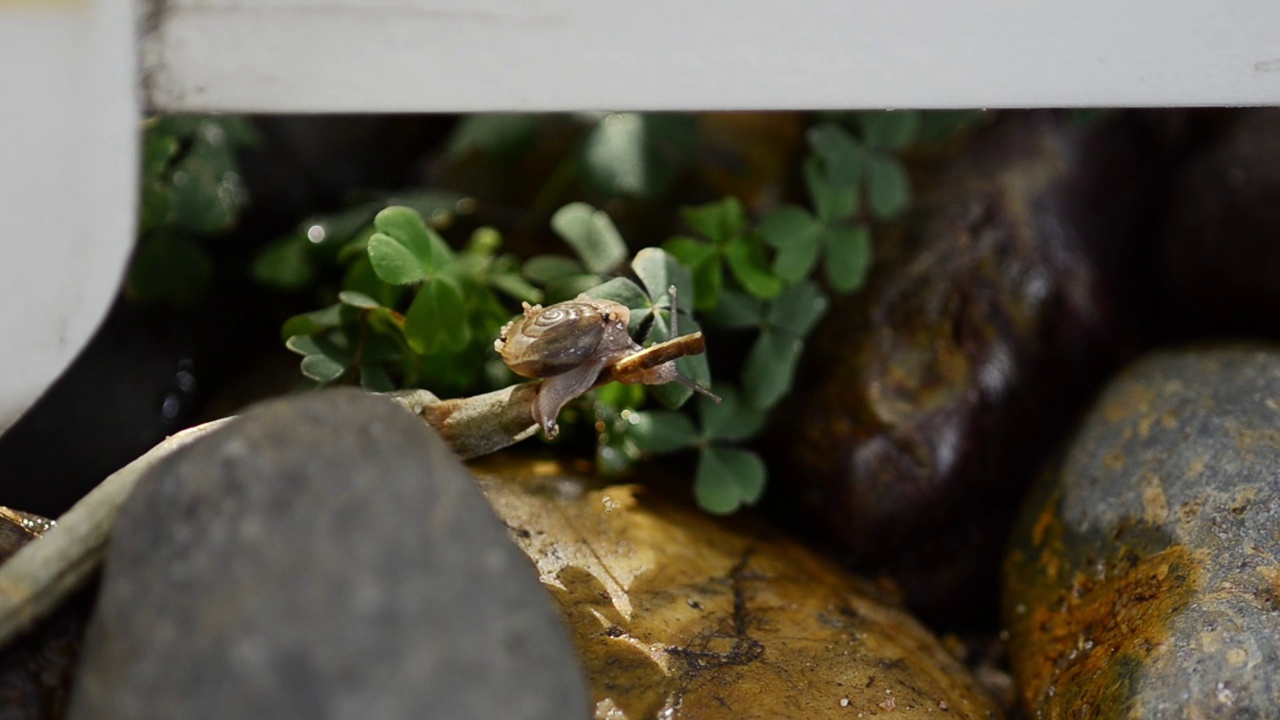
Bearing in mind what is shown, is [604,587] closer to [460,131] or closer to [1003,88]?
[1003,88]

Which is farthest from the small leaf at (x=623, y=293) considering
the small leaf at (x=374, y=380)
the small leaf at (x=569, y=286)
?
the small leaf at (x=374, y=380)

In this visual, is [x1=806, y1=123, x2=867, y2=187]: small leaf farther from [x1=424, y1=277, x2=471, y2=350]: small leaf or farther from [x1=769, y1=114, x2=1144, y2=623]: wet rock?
[x1=424, y1=277, x2=471, y2=350]: small leaf

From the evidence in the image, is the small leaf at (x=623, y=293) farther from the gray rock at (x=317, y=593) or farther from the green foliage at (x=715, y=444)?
the gray rock at (x=317, y=593)

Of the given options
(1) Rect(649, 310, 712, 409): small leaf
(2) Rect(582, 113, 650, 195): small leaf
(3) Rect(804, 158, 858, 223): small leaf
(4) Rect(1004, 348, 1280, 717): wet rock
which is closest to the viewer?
(4) Rect(1004, 348, 1280, 717): wet rock

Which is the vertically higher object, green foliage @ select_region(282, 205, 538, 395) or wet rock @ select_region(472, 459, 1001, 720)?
green foliage @ select_region(282, 205, 538, 395)

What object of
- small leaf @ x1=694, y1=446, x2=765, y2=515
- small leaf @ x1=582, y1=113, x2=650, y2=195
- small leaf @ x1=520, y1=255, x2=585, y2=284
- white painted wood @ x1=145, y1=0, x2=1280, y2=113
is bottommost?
small leaf @ x1=694, y1=446, x2=765, y2=515

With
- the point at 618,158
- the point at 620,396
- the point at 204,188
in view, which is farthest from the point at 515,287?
the point at 204,188

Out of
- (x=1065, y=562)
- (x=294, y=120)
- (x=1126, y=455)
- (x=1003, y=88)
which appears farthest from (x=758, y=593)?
(x=294, y=120)

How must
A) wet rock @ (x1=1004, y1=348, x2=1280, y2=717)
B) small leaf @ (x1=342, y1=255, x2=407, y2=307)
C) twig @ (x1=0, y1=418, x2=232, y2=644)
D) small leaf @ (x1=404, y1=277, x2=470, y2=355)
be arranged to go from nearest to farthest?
1. twig @ (x1=0, y1=418, x2=232, y2=644)
2. wet rock @ (x1=1004, y1=348, x2=1280, y2=717)
3. small leaf @ (x1=404, y1=277, x2=470, y2=355)
4. small leaf @ (x1=342, y1=255, x2=407, y2=307)

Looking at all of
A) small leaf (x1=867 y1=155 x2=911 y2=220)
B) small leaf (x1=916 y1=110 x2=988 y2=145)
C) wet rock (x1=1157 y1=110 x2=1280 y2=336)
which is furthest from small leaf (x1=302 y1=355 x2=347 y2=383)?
wet rock (x1=1157 y1=110 x2=1280 y2=336)
